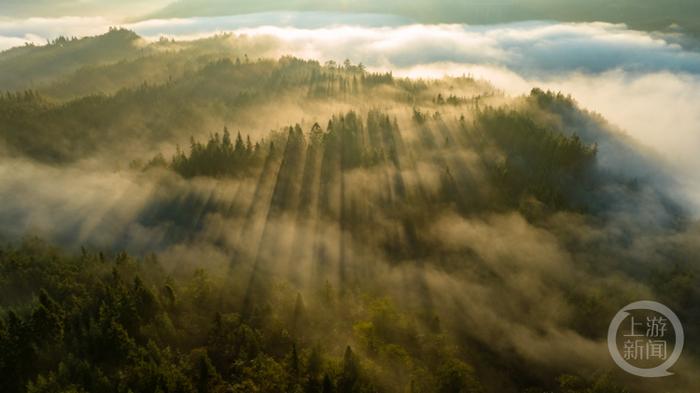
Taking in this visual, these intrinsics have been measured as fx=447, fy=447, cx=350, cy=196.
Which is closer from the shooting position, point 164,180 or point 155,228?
point 155,228

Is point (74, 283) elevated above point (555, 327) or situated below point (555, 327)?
above

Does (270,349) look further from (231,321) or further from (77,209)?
(77,209)

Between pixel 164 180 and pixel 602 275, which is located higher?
pixel 164 180

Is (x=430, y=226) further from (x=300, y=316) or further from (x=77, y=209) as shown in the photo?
(x=77, y=209)

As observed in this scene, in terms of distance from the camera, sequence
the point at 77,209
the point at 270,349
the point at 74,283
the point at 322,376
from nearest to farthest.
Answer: the point at 322,376 < the point at 270,349 < the point at 74,283 < the point at 77,209

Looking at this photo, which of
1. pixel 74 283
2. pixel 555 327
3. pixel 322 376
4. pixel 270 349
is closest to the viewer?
pixel 322 376

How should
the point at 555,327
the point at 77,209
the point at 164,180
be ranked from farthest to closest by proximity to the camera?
the point at 164,180 → the point at 77,209 → the point at 555,327

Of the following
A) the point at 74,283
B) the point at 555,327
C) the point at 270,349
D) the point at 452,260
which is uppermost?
the point at 74,283

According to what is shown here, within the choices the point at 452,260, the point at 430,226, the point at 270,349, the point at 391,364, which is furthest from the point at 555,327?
the point at 270,349

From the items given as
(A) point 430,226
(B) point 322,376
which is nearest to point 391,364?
(B) point 322,376
